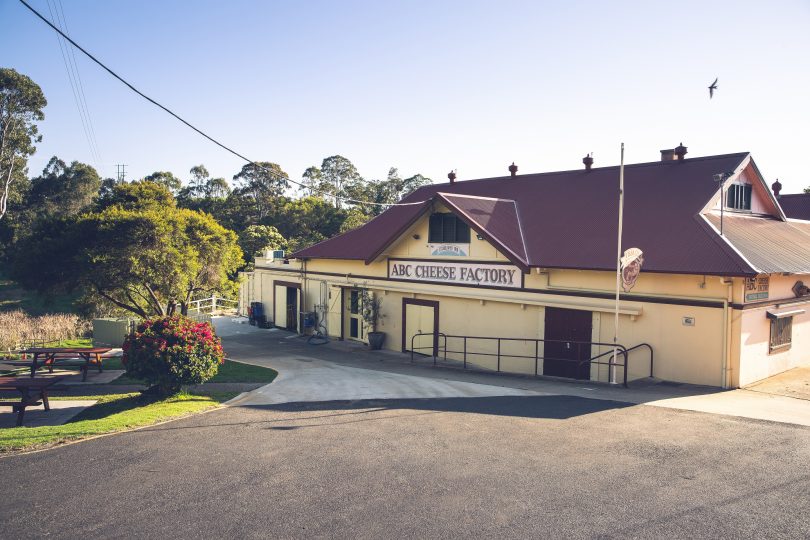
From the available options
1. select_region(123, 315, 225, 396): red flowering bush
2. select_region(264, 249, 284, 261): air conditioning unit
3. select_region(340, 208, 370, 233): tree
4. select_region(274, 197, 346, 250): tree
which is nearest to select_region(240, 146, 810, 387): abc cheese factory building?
select_region(264, 249, 284, 261): air conditioning unit

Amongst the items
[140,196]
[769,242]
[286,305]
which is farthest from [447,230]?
[140,196]

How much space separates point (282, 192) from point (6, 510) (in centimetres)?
6980

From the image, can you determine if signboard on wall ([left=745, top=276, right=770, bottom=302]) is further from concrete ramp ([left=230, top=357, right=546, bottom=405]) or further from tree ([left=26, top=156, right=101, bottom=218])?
tree ([left=26, top=156, right=101, bottom=218])

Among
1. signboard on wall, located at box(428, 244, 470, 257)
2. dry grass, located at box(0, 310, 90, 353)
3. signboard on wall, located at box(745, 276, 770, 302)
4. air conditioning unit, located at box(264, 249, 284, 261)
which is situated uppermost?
signboard on wall, located at box(428, 244, 470, 257)

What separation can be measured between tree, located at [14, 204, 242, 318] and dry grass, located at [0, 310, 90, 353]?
555 cm

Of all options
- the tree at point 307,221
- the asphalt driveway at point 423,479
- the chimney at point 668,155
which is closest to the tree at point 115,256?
the asphalt driveway at point 423,479

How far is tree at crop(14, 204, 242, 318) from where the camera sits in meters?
18.0

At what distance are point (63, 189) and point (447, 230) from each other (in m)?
63.0

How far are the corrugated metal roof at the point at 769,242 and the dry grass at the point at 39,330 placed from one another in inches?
979

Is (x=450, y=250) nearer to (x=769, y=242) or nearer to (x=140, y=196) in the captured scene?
(x=769, y=242)

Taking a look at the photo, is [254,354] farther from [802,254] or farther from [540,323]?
[802,254]

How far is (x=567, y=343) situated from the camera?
666 inches

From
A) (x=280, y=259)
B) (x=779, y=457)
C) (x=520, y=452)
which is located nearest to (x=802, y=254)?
(x=779, y=457)

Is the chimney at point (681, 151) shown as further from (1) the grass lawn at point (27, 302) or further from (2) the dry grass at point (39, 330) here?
(1) the grass lawn at point (27, 302)
